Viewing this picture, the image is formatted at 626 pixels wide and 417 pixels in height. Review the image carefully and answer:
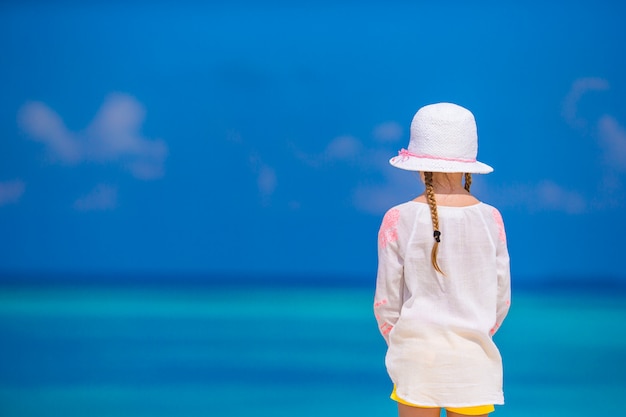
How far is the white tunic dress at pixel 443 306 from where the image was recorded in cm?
220

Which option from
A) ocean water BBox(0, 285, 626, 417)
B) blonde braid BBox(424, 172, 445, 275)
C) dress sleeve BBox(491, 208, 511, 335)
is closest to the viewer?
blonde braid BBox(424, 172, 445, 275)

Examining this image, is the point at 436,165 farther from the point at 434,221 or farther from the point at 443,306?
the point at 443,306

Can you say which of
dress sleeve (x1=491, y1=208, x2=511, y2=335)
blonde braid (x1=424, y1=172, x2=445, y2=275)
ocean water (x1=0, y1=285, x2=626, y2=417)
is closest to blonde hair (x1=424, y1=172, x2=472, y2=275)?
blonde braid (x1=424, y1=172, x2=445, y2=275)

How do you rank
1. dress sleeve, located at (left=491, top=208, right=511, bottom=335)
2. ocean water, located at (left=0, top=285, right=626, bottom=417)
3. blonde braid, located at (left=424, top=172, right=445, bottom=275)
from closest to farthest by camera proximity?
blonde braid, located at (left=424, top=172, right=445, bottom=275), dress sleeve, located at (left=491, top=208, right=511, bottom=335), ocean water, located at (left=0, top=285, right=626, bottom=417)

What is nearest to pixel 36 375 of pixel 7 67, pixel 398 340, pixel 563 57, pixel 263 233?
pixel 398 340

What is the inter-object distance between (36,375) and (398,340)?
2.65m

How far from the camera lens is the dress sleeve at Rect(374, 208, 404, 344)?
222cm

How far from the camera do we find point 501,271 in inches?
91.4

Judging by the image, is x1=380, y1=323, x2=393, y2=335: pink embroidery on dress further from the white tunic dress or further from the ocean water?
the ocean water

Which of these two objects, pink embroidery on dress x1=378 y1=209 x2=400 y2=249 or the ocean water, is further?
the ocean water

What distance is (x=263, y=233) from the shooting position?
782 cm

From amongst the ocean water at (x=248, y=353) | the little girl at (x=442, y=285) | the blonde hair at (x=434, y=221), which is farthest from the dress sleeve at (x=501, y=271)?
the ocean water at (x=248, y=353)

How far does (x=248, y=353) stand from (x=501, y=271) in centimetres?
286

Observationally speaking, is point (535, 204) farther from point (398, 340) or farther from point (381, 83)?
point (398, 340)
